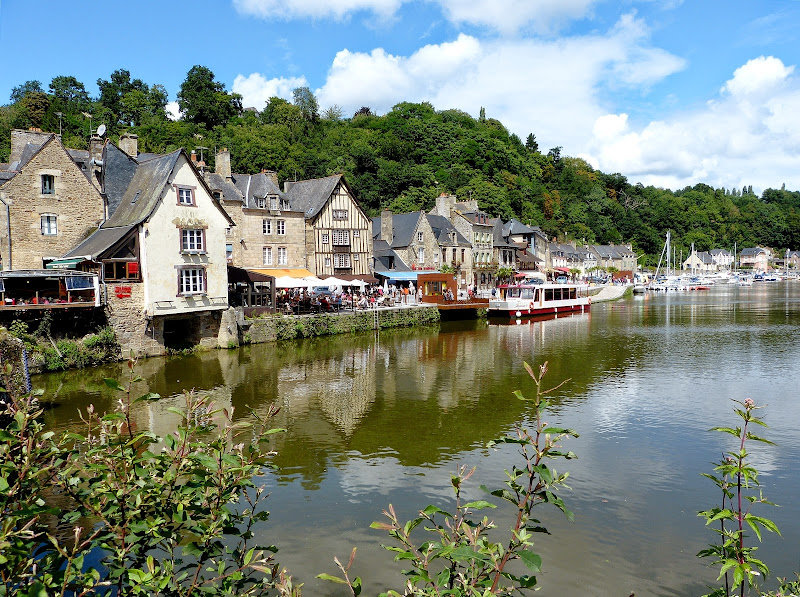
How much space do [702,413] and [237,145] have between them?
217ft

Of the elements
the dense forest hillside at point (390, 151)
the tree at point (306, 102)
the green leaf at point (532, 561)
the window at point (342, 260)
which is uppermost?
the tree at point (306, 102)

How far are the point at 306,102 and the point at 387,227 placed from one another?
63657 millimetres

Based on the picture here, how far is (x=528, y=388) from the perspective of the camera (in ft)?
63.5

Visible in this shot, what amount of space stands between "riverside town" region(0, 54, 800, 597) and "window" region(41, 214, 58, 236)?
0.09 m

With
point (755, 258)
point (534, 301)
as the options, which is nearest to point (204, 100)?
point (534, 301)

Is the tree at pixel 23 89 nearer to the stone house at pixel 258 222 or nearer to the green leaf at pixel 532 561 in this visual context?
the stone house at pixel 258 222

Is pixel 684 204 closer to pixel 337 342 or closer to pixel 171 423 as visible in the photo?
pixel 337 342

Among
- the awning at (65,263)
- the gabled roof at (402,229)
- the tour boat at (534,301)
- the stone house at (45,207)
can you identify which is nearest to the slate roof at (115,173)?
the stone house at (45,207)

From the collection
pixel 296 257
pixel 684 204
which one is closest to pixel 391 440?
pixel 296 257

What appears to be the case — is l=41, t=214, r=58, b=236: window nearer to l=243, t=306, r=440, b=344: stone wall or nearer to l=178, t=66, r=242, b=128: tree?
l=243, t=306, r=440, b=344: stone wall

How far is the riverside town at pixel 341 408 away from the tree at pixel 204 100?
2560cm

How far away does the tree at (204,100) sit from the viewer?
8331 centimetres

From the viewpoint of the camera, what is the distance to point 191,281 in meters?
25.3

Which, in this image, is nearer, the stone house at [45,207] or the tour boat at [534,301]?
the stone house at [45,207]
